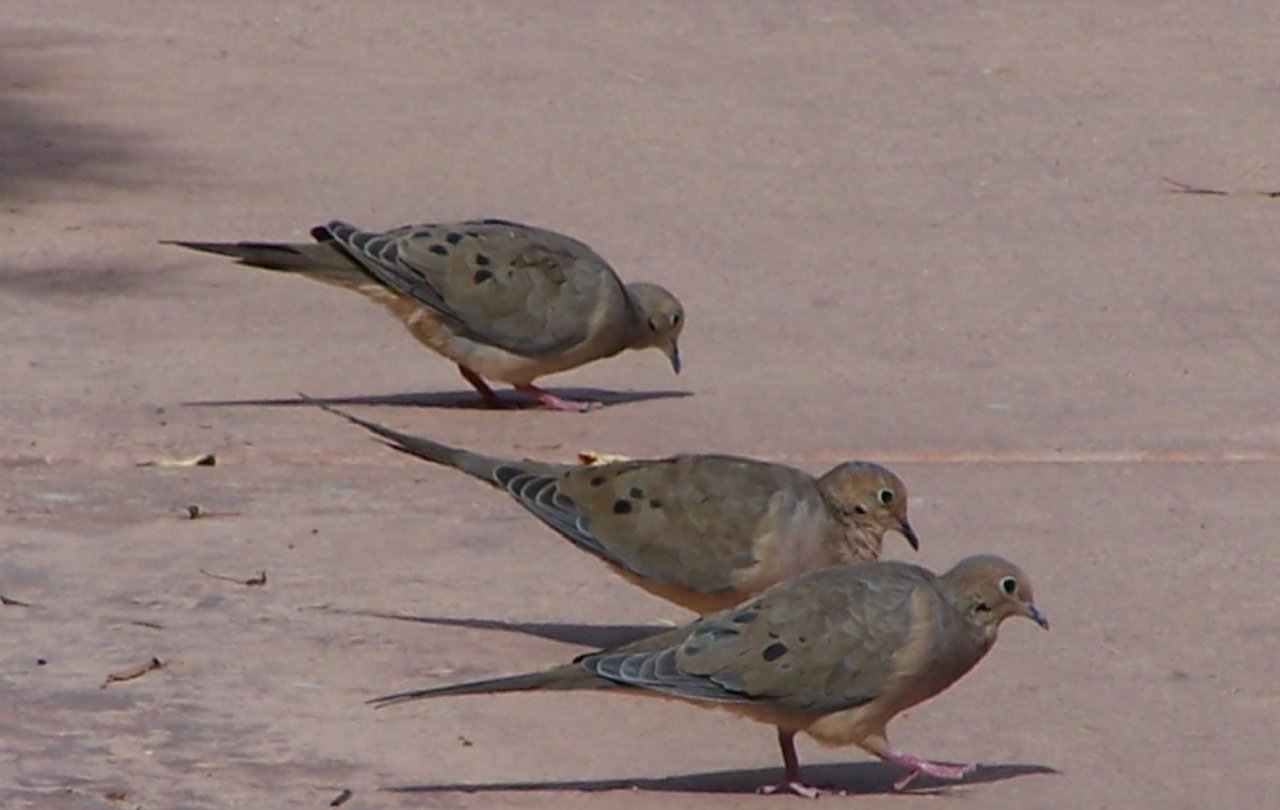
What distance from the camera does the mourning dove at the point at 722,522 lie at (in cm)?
566

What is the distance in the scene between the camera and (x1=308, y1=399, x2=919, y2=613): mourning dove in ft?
18.6

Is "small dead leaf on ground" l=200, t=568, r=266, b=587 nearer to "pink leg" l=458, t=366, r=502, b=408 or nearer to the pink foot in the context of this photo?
the pink foot

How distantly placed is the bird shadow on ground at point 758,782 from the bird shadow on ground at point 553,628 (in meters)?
0.72

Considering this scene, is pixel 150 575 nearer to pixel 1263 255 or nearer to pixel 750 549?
pixel 750 549

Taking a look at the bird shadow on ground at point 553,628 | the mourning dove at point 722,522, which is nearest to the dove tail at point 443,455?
the mourning dove at point 722,522

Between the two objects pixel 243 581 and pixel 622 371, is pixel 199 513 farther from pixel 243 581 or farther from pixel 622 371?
pixel 622 371

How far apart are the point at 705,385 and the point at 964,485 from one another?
1.18m

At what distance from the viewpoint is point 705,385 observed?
7945 mm

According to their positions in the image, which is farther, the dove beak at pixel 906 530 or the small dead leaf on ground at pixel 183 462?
the small dead leaf on ground at pixel 183 462

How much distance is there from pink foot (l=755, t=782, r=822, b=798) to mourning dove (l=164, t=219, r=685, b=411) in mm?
2904

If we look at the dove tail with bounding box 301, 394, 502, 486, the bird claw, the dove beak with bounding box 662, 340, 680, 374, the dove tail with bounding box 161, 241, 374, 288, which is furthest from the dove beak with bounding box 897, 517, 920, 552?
the dove tail with bounding box 161, 241, 374, 288

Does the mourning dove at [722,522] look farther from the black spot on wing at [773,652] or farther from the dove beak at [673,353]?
the dove beak at [673,353]

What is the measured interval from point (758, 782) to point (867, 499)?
0.79m

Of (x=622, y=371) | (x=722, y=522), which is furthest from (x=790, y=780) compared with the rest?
(x=622, y=371)
